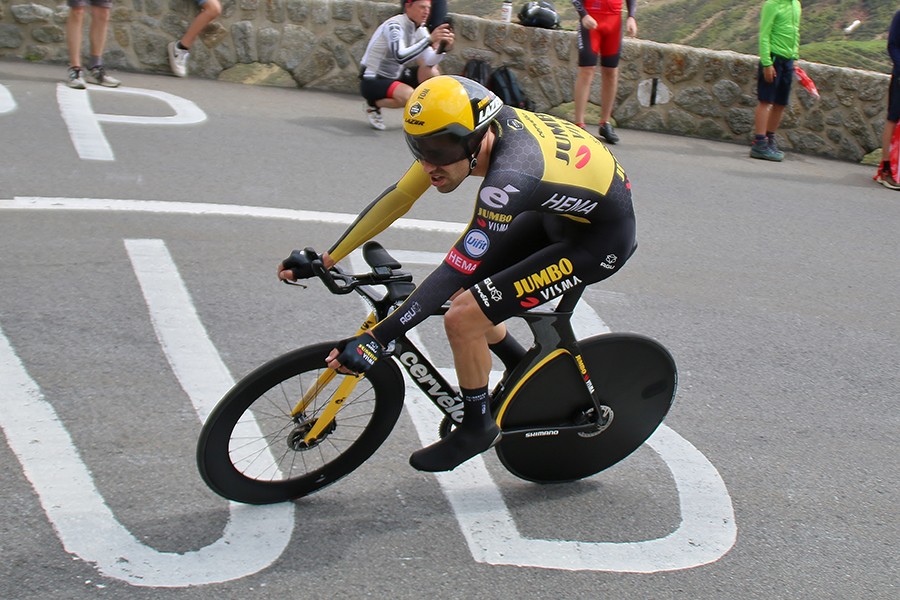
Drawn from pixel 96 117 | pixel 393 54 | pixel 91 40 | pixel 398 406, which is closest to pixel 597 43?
pixel 393 54

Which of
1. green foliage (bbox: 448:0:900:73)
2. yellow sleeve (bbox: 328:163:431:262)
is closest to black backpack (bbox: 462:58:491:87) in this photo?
yellow sleeve (bbox: 328:163:431:262)

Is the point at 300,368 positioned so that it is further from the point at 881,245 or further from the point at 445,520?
the point at 881,245

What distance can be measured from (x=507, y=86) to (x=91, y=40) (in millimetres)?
4340

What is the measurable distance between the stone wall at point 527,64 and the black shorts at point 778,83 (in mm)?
727

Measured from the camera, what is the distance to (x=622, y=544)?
4.10 meters

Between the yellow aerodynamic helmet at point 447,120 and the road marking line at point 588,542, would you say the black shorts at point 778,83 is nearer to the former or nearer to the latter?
the road marking line at point 588,542

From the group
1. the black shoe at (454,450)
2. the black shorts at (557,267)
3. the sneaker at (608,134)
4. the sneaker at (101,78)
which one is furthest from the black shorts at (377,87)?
the black shoe at (454,450)

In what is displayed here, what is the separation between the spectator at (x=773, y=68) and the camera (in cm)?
1055

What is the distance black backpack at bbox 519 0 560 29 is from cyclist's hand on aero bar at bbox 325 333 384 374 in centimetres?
860

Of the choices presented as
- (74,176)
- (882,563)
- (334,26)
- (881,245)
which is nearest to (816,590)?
(882,563)

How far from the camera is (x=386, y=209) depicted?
401cm

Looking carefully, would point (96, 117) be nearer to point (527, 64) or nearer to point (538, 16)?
point (527, 64)

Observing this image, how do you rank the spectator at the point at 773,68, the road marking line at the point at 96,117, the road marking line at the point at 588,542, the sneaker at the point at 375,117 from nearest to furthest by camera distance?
the road marking line at the point at 588,542 → the road marking line at the point at 96,117 → the sneaker at the point at 375,117 → the spectator at the point at 773,68

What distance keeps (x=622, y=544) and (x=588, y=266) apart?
1153mm
